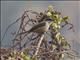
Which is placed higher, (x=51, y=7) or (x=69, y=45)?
(x=51, y=7)

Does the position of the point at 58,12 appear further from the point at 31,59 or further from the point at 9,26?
the point at 31,59

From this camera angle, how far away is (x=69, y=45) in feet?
4.94

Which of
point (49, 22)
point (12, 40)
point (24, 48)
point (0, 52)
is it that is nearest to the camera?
point (0, 52)

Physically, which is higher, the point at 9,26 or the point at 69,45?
the point at 9,26

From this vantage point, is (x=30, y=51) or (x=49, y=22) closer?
(x=30, y=51)

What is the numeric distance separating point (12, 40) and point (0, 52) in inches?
9.3

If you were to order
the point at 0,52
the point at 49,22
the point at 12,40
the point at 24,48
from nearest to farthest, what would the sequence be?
the point at 0,52 → the point at 24,48 → the point at 12,40 → the point at 49,22

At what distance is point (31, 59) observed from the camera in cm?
121

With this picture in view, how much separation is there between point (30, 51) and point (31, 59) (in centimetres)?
4

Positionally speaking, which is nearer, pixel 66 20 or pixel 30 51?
pixel 30 51

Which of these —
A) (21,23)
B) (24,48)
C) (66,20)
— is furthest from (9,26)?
(66,20)

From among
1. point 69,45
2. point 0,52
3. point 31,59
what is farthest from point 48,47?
point 0,52

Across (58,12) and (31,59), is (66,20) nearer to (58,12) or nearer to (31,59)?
(58,12)

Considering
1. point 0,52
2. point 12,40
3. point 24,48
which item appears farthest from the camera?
point 12,40
